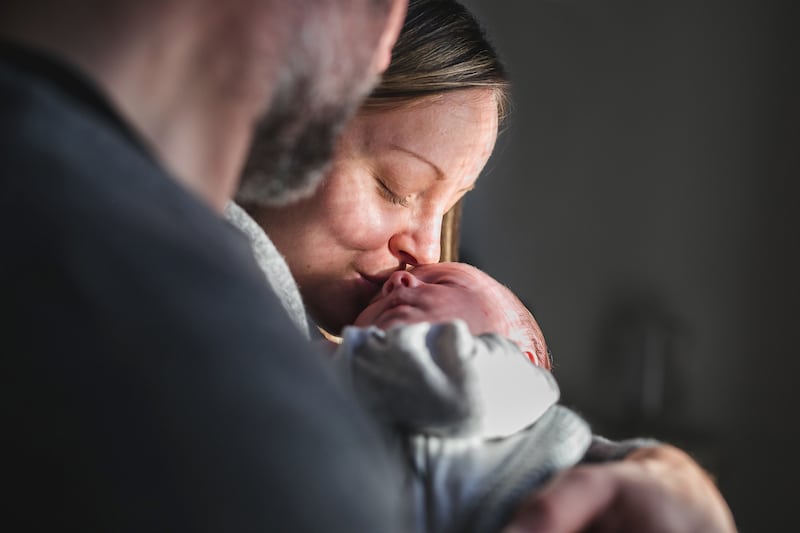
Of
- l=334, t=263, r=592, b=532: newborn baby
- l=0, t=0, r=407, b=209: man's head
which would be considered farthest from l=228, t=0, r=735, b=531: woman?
l=0, t=0, r=407, b=209: man's head

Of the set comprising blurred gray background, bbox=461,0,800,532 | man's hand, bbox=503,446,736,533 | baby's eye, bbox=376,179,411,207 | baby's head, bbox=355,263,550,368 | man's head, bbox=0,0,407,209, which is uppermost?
man's head, bbox=0,0,407,209

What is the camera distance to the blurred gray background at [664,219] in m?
3.42

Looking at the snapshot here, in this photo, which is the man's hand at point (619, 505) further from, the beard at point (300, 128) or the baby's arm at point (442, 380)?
the beard at point (300, 128)

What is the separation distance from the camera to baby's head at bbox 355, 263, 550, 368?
118cm

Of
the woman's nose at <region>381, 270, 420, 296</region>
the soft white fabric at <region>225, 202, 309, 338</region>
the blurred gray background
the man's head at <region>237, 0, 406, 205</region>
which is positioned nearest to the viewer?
the man's head at <region>237, 0, 406, 205</region>

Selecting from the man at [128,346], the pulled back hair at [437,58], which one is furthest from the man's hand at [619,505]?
the pulled back hair at [437,58]

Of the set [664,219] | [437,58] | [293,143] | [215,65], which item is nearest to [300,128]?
[293,143]

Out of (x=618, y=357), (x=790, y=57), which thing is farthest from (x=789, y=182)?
(x=618, y=357)

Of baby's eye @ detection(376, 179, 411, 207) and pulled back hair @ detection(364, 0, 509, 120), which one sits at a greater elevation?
pulled back hair @ detection(364, 0, 509, 120)

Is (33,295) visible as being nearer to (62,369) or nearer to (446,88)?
(62,369)

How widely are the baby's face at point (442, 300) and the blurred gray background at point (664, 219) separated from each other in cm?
231

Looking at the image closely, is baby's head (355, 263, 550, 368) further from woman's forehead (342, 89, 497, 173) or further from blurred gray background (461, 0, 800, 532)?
blurred gray background (461, 0, 800, 532)

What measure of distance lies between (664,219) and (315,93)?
3222 millimetres

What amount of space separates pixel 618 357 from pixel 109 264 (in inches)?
140
